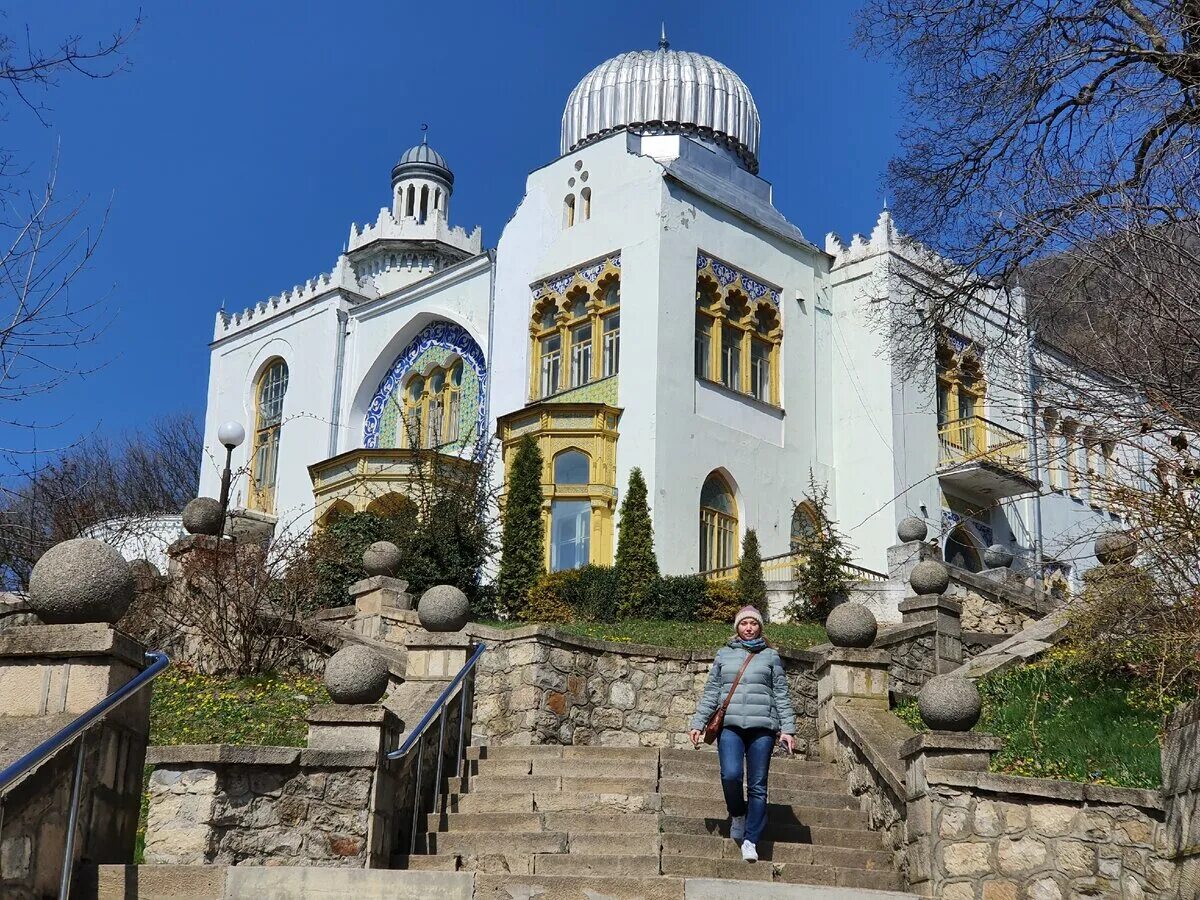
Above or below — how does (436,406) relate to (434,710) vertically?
above

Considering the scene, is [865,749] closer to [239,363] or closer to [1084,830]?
[1084,830]

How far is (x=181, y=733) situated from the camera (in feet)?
43.9

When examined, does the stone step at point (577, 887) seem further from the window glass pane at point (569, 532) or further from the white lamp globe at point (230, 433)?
the window glass pane at point (569, 532)

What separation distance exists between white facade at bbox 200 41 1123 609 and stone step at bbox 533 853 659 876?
16.4 metres

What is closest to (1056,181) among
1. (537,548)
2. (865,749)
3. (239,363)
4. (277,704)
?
(865,749)

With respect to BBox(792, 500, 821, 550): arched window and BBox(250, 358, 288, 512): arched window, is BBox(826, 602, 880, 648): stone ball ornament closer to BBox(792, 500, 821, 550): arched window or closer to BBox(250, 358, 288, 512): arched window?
BBox(792, 500, 821, 550): arched window

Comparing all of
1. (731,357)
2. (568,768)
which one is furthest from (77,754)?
(731,357)

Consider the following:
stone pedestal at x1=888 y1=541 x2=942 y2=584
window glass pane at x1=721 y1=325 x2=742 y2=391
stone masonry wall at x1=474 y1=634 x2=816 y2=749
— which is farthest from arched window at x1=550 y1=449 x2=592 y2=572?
stone masonry wall at x1=474 y1=634 x2=816 y2=749

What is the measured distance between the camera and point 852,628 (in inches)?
540

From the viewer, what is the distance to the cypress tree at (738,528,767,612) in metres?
26.3

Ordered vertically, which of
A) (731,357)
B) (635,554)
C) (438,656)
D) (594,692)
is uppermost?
(731,357)

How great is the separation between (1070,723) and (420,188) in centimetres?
3068

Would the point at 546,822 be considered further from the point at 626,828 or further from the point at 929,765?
the point at 929,765

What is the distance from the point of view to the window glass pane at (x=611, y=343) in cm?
2919
